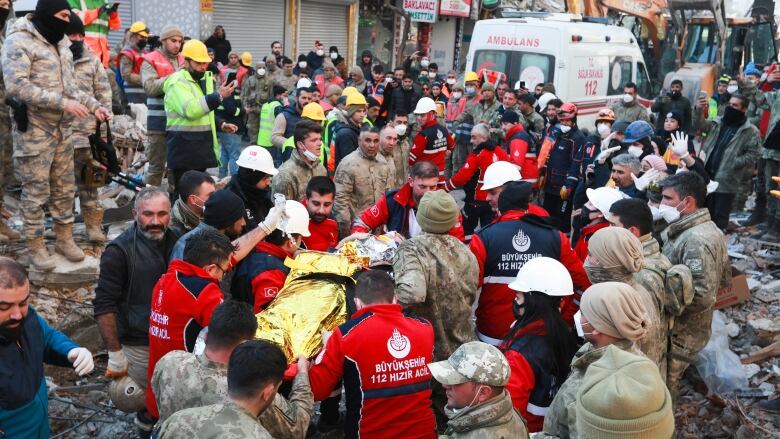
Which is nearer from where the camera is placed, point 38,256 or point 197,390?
point 197,390

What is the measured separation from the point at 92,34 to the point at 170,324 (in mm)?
8224

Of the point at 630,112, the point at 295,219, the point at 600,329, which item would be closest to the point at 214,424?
the point at 600,329

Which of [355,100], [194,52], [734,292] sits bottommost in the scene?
[734,292]

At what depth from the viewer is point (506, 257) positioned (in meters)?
4.70

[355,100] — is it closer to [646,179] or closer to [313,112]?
[313,112]

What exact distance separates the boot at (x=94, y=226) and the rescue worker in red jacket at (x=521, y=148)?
5.00 meters

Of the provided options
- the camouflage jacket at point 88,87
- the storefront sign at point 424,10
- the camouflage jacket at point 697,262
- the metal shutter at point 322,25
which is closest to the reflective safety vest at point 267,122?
the camouflage jacket at point 88,87

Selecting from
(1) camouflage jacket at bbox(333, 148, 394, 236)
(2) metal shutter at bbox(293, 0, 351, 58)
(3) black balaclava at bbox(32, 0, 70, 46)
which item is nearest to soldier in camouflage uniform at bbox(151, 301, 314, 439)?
(1) camouflage jacket at bbox(333, 148, 394, 236)

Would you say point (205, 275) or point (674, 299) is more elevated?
point (205, 275)

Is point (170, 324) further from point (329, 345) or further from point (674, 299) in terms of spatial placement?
point (674, 299)

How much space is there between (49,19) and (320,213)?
266 centimetres

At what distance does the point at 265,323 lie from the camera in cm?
393

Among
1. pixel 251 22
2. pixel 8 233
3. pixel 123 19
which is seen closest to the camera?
pixel 8 233

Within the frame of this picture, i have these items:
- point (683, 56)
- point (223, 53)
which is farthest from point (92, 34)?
point (683, 56)
